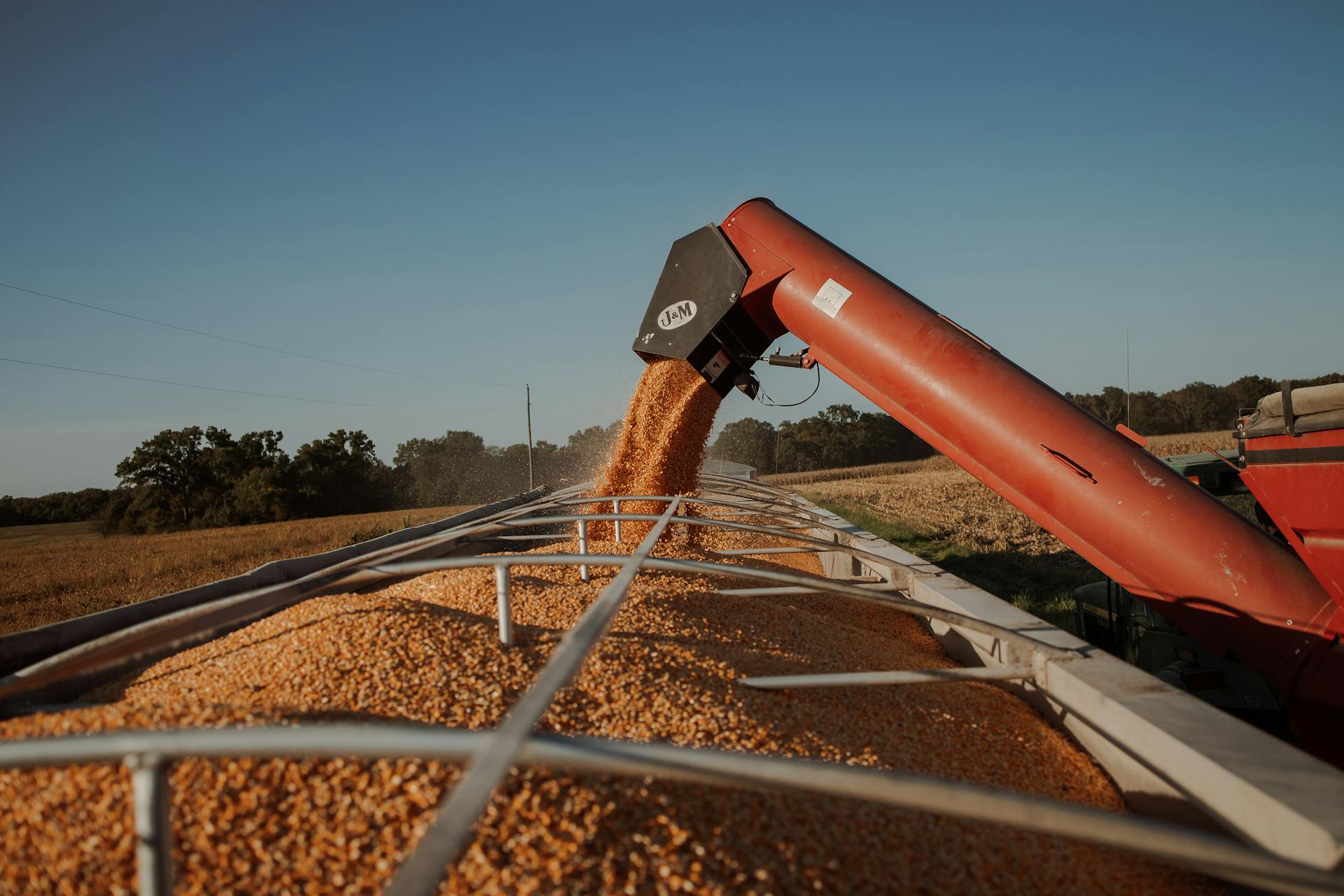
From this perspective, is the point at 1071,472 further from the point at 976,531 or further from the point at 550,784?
the point at 976,531

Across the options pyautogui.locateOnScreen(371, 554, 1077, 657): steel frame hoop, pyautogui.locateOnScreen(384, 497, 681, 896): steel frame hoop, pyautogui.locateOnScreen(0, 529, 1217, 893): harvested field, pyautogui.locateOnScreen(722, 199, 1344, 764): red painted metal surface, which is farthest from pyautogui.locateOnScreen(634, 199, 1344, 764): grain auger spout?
pyautogui.locateOnScreen(384, 497, 681, 896): steel frame hoop

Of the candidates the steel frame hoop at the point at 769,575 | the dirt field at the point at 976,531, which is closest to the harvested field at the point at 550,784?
the steel frame hoop at the point at 769,575

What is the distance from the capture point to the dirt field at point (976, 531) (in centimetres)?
904

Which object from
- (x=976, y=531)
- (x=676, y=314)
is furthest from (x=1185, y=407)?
(x=676, y=314)

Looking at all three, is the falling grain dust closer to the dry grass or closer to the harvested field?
the harvested field

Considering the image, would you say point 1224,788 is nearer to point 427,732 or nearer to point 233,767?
point 427,732

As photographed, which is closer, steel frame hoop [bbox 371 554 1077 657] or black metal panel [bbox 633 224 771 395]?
steel frame hoop [bbox 371 554 1077 657]

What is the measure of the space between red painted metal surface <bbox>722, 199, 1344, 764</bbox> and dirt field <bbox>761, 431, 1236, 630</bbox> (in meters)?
4.17

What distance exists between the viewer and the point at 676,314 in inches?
188

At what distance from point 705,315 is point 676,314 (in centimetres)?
25

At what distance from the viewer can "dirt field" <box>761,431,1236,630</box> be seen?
9039 millimetres

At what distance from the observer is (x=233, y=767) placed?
1.75 meters

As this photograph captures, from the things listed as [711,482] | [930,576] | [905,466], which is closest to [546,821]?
[930,576]

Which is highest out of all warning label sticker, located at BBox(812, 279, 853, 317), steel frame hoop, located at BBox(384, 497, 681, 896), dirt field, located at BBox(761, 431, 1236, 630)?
warning label sticker, located at BBox(812, 279, 853, 317)
